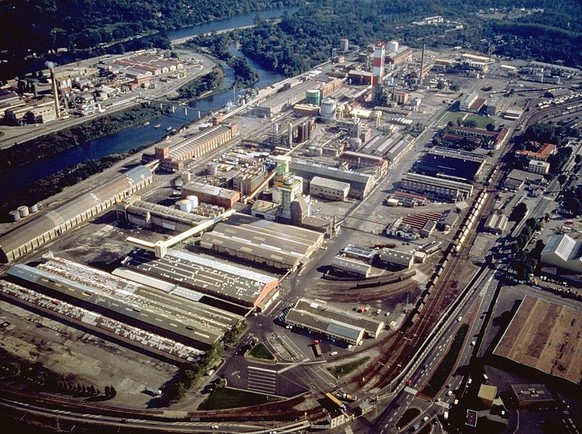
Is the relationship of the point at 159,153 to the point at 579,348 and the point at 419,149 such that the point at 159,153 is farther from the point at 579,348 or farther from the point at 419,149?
the point at 579,348

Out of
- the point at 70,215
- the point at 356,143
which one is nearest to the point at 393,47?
the point at 356,143

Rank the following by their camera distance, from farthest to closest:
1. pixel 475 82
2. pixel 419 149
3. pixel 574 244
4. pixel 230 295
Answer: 1. pixel 475 82
2. pixel 419 149
3. pixel 574 244
4. pixel 230 295

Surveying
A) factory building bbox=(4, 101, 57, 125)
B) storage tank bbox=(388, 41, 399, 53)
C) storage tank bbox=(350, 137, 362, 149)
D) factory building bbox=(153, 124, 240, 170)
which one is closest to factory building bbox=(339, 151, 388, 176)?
storage tank bbox=(350, 137, 362, 149)

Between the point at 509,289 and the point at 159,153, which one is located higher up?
the point at 159,153

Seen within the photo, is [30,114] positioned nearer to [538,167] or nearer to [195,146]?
[195,146]

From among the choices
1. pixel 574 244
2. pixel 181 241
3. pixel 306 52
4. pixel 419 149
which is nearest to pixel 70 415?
pixel 181 241

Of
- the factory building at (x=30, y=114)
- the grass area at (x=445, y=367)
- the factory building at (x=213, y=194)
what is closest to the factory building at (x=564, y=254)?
the grass area at (x=445, y=367)

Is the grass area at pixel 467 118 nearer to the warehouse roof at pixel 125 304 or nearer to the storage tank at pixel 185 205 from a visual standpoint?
the storage tank at pixel 185 205
